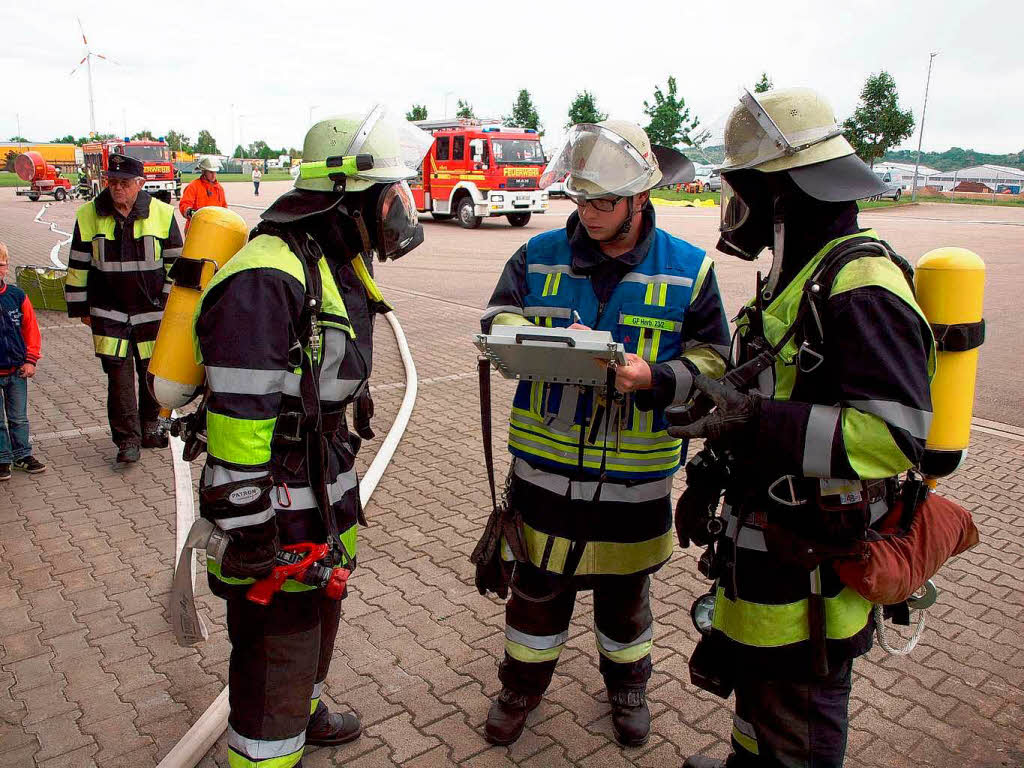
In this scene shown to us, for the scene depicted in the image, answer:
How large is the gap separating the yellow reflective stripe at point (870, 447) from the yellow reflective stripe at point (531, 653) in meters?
1.56

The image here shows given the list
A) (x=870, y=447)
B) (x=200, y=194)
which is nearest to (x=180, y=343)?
(x=870, y=447)

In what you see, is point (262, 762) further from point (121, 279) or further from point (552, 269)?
point (121, 279)

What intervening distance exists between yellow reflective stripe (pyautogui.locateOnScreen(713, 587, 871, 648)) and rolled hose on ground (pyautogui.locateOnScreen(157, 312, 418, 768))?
5.52 feet

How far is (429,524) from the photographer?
5.05 m

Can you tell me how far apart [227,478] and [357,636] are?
190cm

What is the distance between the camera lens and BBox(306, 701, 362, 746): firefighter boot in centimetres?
310

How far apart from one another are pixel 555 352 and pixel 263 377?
88 cm

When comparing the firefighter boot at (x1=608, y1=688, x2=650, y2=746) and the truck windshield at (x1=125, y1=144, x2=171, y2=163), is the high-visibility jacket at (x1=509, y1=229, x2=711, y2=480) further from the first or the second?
the truck windshield at (x1=125, y1=144, x2=171, y2=163)

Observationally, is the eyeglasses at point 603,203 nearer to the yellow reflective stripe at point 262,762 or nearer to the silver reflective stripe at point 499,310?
the silver reflective stripe at point 499,310

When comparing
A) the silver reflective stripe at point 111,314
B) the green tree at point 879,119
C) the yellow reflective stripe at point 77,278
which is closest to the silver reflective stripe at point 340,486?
the silver reflective stripe at point 111,314

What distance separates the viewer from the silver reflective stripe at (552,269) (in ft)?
9.76

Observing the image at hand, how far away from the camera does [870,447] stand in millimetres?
1981

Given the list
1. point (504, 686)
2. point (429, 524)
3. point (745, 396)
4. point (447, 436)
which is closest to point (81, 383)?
point (447, 436)

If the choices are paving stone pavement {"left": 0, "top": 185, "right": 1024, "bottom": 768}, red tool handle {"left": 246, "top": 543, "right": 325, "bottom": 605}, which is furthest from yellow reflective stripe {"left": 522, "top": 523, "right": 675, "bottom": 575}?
red tool handle {"left": 246, "top": 543, "right": 325, "bottom": 605}
